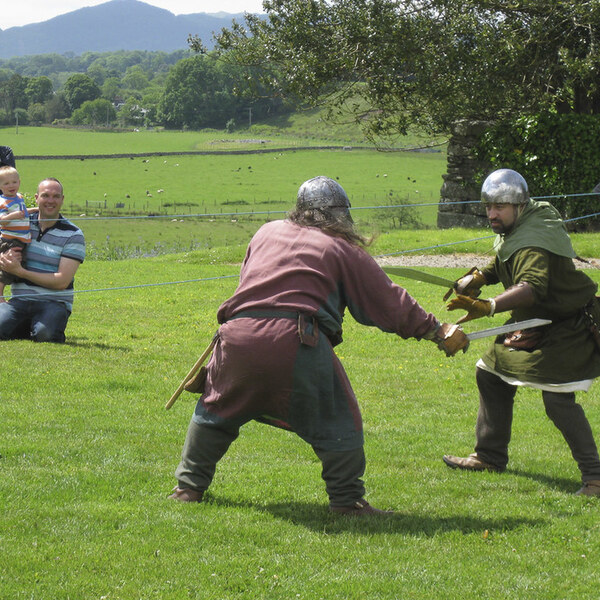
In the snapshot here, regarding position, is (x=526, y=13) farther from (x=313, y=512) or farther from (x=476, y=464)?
(x=313, y=512)

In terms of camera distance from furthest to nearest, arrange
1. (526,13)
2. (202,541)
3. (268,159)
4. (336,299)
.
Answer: (268,159) < (526,13) < (336,299) < (202,541)

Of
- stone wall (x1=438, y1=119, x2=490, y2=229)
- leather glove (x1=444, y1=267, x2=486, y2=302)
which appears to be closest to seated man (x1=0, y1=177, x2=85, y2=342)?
leather glove (x1=444, y1=267, x2=486, y2=302)

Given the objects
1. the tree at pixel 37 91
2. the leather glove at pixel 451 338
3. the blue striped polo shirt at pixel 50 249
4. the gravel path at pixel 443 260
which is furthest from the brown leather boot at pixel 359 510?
the tree at pixel 37 91

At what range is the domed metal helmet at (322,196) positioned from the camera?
5.44m

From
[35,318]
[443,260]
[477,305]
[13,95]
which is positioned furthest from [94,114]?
[477,305]

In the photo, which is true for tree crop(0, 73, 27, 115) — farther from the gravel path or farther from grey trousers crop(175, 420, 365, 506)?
grey trousers crop(175, 420, 365, 506)

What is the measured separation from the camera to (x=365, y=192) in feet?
204

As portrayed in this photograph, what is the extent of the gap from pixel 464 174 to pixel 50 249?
1557cm

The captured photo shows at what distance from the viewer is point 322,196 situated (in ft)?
17.8

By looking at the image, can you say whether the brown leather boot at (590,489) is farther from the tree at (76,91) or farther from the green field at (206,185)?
the tree at (76,91)

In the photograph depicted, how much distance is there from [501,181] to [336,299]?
1520 millimetres

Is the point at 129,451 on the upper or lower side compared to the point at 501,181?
lower

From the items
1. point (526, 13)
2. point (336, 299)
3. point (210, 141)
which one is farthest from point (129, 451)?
point (210, 141)

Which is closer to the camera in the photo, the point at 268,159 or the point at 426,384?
the point at 426,384
